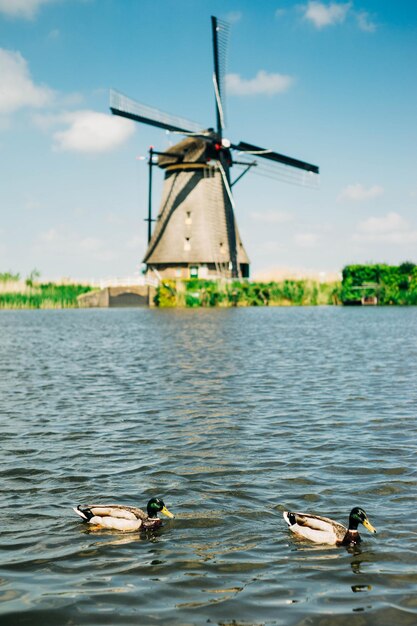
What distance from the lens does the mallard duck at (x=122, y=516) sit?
6.99 metres

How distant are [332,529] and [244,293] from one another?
5492cm

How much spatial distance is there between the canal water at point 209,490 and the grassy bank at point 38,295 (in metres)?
44.6

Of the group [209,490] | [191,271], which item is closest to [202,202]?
[191,271]

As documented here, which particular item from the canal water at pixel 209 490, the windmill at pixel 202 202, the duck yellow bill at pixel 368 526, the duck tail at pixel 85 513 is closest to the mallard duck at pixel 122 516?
the duck tail at pixel 85 513

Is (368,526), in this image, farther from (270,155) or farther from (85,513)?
(270,155)

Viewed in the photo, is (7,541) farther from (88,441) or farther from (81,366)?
(81,366)

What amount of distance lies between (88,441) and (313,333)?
2366 centimetres

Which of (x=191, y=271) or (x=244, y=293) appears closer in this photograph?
(x=244, y=293)

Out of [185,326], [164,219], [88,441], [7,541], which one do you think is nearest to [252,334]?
[185,326]

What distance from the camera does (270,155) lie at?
191 feet

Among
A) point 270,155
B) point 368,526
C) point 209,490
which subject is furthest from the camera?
point 270,155

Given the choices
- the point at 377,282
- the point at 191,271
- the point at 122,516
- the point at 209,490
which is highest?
the point at 191,271

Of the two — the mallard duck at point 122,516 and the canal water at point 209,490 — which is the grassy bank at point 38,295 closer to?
the canal water at point 209,490

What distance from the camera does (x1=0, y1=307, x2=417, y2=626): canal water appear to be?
555 centimetres
